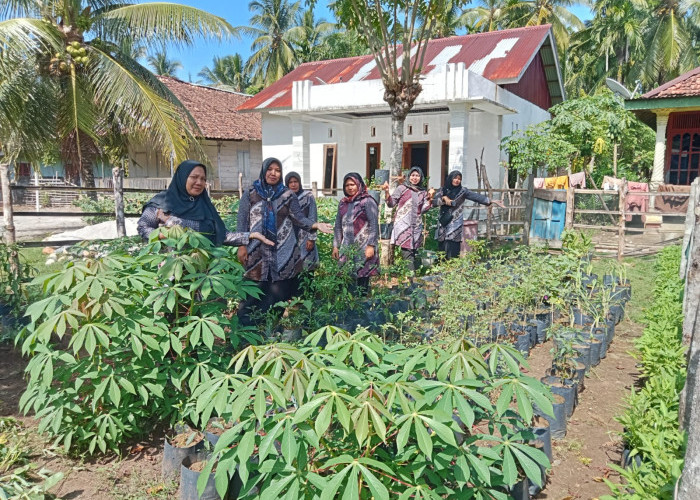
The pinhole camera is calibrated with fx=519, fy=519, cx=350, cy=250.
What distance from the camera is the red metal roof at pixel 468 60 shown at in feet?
41.4

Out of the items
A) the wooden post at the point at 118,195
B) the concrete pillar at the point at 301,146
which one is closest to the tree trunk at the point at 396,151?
the wooden post at the point at 118,195

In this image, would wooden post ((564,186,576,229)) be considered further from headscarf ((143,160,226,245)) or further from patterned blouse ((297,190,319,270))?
headscarf ((143,160,226,245))

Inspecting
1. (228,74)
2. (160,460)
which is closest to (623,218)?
(160,460)

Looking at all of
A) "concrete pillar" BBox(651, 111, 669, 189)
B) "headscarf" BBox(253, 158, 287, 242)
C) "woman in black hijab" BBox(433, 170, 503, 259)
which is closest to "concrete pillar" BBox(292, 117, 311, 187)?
"woman in black hijab" BBox(433, 170, 503, 259)

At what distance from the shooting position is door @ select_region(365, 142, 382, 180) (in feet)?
48.1

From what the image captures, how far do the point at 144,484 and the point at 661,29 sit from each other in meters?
25.1

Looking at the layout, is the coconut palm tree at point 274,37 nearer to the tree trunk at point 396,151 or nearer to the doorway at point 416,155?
the doorway at point 416,155

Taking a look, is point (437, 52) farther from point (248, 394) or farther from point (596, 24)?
point (248, 394)

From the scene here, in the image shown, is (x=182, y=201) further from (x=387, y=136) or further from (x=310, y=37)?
(x=310, y=37)

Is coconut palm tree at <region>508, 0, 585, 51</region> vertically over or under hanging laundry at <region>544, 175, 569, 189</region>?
over

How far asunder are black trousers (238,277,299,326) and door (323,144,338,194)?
10715 mm

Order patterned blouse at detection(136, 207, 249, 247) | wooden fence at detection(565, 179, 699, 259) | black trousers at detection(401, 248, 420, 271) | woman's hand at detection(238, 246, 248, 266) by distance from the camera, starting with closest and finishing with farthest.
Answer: patterned blouse at detection(136, 207, 249, 247)
woman's hand at detection(238, 246, 248, 266)
black trousers at detection(401, 248, 420, 271)
wooden fence at detection(565, 179, 699, 259)

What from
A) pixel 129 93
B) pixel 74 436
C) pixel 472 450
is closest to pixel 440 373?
pixel 472 450

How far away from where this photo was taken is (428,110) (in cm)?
1334
